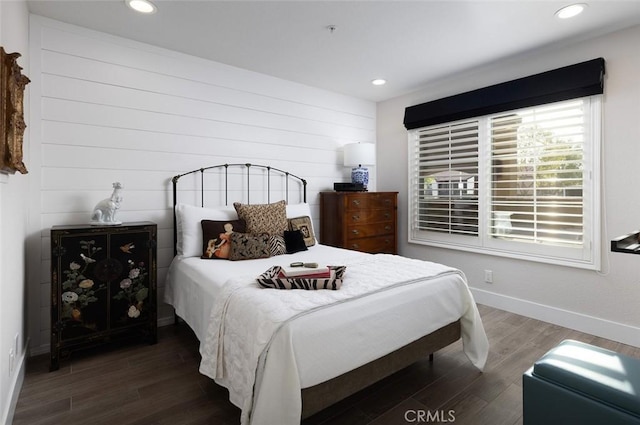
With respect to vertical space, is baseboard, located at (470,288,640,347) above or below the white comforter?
below

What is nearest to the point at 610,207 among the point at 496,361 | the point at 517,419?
the point at 496,361

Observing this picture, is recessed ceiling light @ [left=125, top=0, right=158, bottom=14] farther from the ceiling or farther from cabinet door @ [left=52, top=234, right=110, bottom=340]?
cabinet door @ [left=52, top=234, right=110, bottom=340]

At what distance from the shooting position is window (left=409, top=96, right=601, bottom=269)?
2957 mm

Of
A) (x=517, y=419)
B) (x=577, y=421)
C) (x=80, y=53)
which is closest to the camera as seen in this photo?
(x=577, y=421)

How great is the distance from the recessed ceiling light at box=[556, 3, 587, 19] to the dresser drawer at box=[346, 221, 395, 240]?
2.53 metres

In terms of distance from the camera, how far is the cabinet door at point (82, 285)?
2.32 meters

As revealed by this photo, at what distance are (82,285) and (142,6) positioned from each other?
2.04 meters

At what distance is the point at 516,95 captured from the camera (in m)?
3.28

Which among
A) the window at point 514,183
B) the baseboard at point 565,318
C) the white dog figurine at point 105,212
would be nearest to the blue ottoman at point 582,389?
the baseboard at point 565,318

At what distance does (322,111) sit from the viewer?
4203 millimetres

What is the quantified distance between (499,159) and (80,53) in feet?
13.0

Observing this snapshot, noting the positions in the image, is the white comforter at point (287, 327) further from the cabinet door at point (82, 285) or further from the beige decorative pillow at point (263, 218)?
the cabinet door at point (82, 285)

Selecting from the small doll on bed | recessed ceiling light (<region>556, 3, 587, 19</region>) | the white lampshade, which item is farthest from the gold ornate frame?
recessed ceiling light (<region>556, 3, 587, 19</region>)

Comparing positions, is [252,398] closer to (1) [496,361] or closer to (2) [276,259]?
(2) [276,259]
